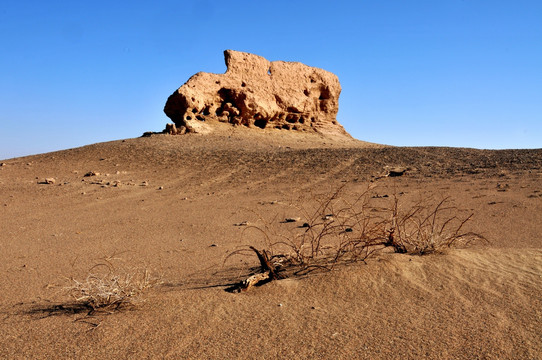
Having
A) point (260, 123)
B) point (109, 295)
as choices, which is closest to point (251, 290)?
point (109, 295)

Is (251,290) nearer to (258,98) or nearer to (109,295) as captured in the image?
(109,295)

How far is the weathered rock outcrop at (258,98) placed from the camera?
765 inches

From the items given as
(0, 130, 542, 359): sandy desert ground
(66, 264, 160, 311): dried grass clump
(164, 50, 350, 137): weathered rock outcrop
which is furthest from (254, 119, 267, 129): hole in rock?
(66, 264, 160, 311): dried grass clump

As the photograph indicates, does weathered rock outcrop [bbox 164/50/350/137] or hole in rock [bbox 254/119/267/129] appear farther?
hole in rock [bbox 254/119/267/129]

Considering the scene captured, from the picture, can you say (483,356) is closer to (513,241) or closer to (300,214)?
(513,241)

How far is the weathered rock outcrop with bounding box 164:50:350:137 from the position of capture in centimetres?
1942

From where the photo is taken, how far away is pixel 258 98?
70.3 ft

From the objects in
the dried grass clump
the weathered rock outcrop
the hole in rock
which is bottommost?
the dried grass clump

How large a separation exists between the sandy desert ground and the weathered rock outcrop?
11.0 m

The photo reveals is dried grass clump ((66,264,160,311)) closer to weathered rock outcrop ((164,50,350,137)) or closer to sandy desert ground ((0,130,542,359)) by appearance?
sandy desert ground ((0,130,542,359))

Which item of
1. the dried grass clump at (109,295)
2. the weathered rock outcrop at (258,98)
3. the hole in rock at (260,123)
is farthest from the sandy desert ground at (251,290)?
the hole in rock at (260,123)

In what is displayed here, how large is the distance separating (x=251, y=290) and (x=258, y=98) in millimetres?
18972

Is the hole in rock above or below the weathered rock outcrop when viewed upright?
below

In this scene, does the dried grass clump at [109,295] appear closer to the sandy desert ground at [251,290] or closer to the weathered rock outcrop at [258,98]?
the sandy desert ground at [251,290]
